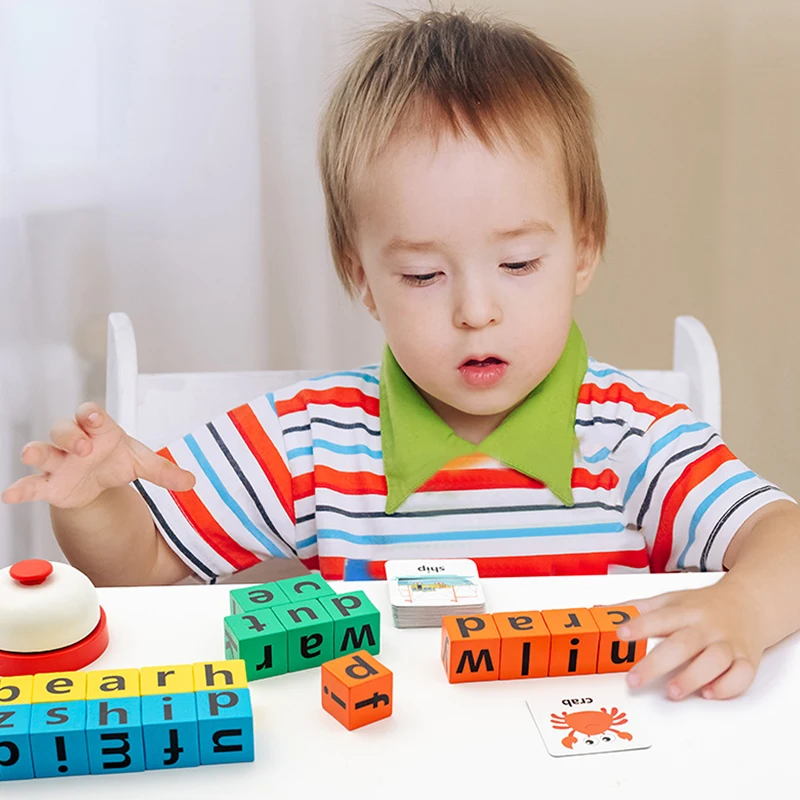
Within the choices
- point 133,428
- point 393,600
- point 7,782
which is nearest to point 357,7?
point 133,428

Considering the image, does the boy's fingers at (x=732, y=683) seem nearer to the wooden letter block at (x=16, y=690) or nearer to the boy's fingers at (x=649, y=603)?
the boy's fingers at (x=649, y=603)

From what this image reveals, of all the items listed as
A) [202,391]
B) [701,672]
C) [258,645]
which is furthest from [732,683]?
[202,391]

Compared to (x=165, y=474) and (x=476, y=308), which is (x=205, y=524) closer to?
(x=165, y=474)

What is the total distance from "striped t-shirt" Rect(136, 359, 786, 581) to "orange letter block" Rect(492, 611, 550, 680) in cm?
36

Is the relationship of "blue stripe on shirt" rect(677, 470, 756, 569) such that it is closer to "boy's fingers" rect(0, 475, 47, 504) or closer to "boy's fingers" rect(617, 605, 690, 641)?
"boy's fingers" rect(617, 605, 690, 641)

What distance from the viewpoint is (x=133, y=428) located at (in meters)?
0.99

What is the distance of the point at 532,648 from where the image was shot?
50 centimetres

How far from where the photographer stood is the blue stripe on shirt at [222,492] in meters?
0.87

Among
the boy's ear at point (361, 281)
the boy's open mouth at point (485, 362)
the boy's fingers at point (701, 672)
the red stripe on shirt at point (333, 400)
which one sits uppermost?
the boy's ear at point (361, 281)

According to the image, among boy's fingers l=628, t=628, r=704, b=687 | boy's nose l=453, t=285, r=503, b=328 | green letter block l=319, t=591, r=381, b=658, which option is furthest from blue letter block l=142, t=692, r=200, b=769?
boy's nose l=453, t=285, r=503, b=328

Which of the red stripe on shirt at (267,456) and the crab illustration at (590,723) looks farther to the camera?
the red stripe on shirt at (267,456)

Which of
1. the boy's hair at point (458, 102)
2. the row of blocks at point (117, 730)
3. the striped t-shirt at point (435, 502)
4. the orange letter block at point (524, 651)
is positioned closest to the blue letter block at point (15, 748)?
the row of blocks at point (117, 730)

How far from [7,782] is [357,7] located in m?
→ 1.10

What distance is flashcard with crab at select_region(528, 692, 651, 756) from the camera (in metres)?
0.45
